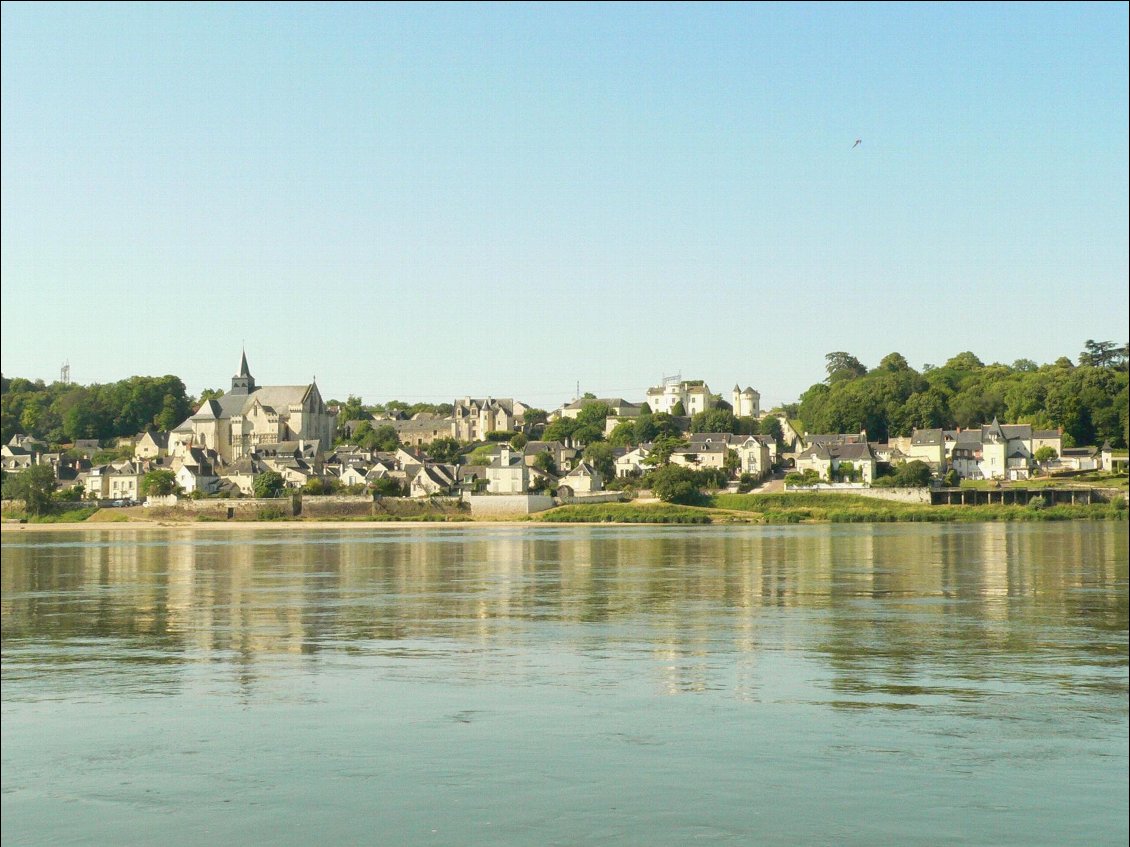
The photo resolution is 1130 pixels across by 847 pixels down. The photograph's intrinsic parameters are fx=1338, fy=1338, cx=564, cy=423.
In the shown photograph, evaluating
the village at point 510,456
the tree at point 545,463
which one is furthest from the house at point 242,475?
the tree at point 545,463

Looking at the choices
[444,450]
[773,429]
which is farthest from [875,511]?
[444,450]

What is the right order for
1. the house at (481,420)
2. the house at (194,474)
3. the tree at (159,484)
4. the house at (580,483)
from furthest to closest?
1. the house at (481,420)
2. the house at (194,474)
3. the tree at (159,484)
4. the house at (580,483)

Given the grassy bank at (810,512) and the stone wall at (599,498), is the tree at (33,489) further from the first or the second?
the stone wall at (599,498)

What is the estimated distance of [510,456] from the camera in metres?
93.5

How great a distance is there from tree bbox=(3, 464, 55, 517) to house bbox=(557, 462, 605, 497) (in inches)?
1424

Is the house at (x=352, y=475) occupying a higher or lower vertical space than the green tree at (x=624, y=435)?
lower

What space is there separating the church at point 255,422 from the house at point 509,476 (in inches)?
1259

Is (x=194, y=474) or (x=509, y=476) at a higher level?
(x=194, y=474)

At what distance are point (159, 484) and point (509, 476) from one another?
2677 centimetres

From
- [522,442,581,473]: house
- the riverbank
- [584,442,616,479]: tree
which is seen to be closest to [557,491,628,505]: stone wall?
the riverbank

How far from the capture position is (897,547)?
47.7 meters

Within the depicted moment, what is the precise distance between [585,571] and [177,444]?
3601 inches

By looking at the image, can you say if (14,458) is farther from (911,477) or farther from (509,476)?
(911,477)

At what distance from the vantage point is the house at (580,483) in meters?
93.7
